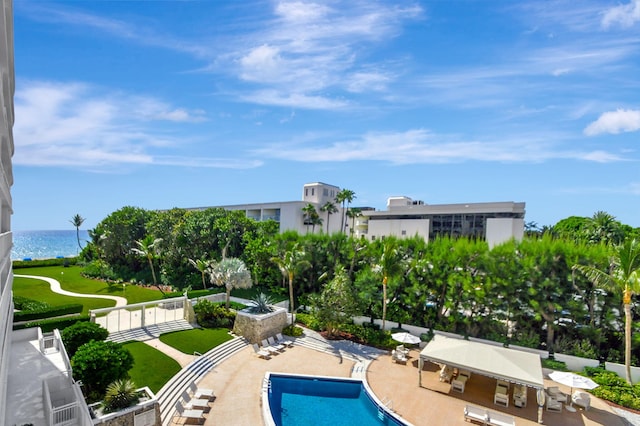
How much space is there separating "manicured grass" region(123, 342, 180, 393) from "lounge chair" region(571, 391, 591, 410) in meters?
24.0

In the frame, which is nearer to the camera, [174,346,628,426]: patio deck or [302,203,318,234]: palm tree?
[174,346,628,426]: patio deck

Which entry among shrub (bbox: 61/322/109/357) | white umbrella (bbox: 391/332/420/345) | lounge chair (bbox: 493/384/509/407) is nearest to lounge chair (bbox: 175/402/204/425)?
shrub (bbox: 61/322/109/357)

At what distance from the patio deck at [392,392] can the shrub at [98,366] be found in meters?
3.84

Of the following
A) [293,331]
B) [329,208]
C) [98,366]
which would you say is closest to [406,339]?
[293,331]

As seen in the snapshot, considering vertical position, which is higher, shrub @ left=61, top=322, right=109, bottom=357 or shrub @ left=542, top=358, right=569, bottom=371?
shrub @ left=61, top=322, right=109, bottom=357

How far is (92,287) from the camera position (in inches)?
1745

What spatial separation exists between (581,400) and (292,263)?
23274 millimetres

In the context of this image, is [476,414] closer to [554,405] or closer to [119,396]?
[554,405]

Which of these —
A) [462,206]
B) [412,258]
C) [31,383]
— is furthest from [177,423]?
[462,206]

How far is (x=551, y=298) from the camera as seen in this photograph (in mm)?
26281

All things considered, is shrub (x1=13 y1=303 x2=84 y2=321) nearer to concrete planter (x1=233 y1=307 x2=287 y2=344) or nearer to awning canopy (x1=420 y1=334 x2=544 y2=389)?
concrete planter (x1=233 y1=307 x2=287 y2=344)

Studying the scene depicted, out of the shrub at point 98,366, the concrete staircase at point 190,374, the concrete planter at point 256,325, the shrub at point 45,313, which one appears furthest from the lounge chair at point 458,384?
the shrub at point 45,313

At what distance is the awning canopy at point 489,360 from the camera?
740 inches

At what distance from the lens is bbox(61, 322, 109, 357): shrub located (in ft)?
Result: 64.3
